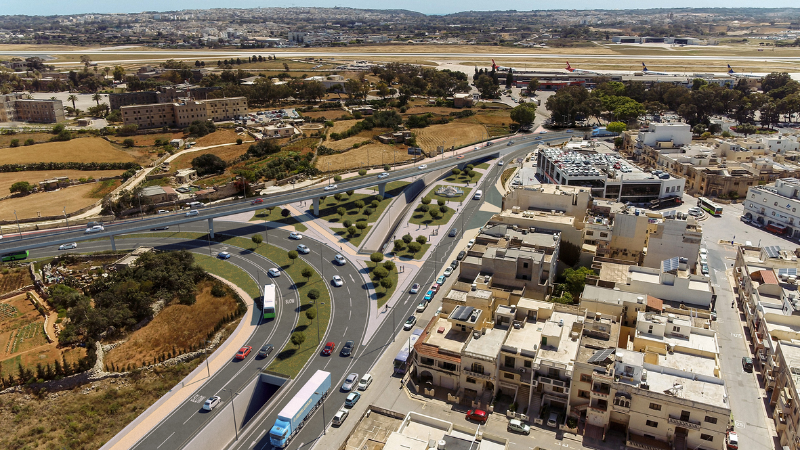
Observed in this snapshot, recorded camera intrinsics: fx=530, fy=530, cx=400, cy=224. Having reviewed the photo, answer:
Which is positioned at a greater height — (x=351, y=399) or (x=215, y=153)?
(x=215, y=153)

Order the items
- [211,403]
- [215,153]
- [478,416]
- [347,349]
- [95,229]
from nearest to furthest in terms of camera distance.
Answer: [478,416] < [211,403] < [347,349] < [95,229] < [215,153]

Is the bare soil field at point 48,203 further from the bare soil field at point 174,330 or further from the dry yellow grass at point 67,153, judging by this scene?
the bare soil field at point 174,330

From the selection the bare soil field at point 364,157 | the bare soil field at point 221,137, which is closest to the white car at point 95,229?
the bare soil field at point 364,157

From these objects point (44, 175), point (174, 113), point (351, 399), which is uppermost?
point (174, 113)

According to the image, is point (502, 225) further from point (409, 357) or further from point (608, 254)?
point (409, 357)

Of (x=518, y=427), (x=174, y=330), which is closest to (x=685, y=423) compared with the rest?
(x=518, y=427)

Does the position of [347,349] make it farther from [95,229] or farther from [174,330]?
[95,229]
